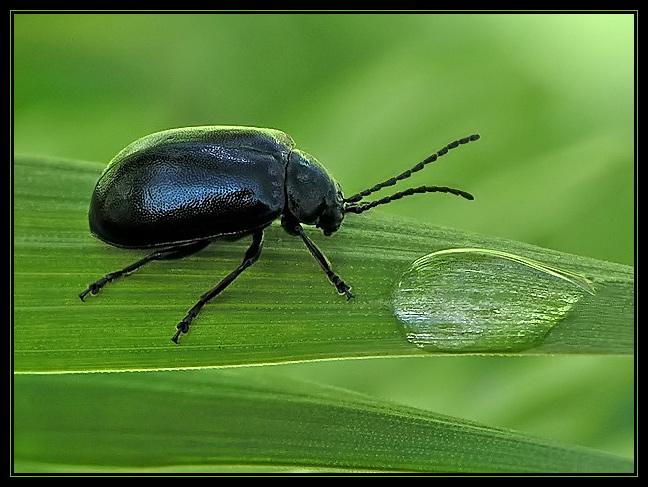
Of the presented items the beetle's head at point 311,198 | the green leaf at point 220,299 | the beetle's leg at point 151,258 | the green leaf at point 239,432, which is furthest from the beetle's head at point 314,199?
the green leaf at point 239,432

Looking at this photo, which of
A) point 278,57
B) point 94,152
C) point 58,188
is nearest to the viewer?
point 58,188

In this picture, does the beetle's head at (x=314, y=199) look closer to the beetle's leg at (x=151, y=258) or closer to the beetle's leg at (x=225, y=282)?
the beetle's leg at (x=225, y=282)

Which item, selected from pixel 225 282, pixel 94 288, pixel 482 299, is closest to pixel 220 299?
pixel 225 282

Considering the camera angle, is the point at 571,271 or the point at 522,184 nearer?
the point at 571,271

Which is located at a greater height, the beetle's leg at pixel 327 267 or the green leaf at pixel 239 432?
the beetle's leg at pixel 327 267

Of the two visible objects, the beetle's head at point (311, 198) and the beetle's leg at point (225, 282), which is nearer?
the beetle's leg at point (225, 282)

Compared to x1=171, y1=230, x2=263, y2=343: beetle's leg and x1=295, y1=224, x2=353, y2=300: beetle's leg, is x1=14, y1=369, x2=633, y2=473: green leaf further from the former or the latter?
x1=295, y1=224, x2=353, y2=300: beetle's leg
